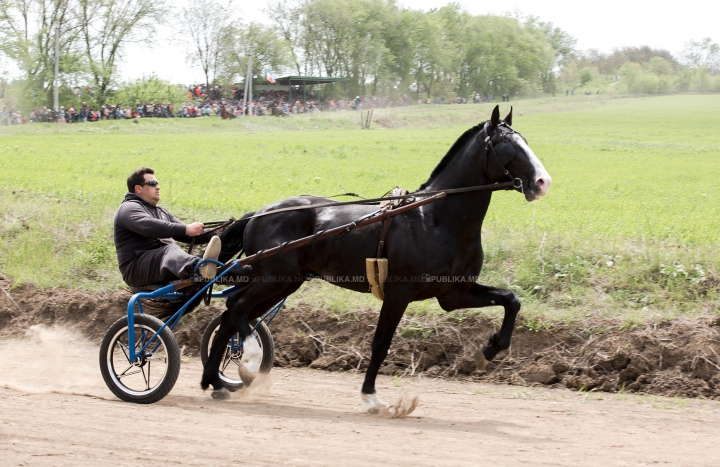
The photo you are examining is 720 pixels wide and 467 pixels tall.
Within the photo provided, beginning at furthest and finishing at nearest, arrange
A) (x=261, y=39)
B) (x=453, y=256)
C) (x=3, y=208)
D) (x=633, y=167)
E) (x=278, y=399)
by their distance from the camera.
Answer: (x=261, y=39)
(x=633, y=167)
(x=3, y=208)
(x=278, y=399)
(x=453, y=256)

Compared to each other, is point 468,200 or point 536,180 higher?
point 536,180

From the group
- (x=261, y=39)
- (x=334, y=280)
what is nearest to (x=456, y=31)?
(x=261, y=39)

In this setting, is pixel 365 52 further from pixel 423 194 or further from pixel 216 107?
pixel 423 194

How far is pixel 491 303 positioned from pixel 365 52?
Answer: 6563cm

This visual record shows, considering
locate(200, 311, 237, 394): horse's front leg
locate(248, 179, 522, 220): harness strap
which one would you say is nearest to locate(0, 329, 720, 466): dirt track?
locate(200, 311, 237, 394): horse's front leg

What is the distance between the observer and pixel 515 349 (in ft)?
23.7

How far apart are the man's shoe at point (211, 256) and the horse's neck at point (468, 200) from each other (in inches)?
74.0

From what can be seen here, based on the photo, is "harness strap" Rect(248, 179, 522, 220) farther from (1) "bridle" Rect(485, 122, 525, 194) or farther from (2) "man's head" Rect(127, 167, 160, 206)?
(2) "man's head" Rect(127, 167, 160, 206)

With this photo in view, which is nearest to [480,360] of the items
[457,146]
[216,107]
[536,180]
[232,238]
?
[536,180]

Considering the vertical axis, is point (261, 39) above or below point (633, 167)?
above

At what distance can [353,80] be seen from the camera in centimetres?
6612

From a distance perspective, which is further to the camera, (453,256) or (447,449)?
(453,256)

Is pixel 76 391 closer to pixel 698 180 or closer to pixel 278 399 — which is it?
pixel 278 399

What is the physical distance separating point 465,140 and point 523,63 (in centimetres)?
6477
